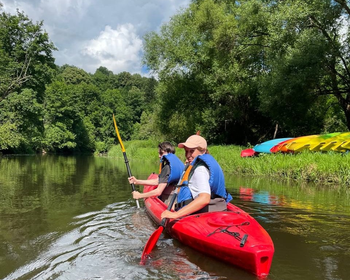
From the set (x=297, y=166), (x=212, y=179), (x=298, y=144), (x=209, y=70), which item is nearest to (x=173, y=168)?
(x=212, y=179)

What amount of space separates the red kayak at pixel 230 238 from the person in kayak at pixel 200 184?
181mm

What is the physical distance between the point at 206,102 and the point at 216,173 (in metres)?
16.2

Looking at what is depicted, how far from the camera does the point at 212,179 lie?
3.86m

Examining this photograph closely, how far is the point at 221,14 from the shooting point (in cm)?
1753

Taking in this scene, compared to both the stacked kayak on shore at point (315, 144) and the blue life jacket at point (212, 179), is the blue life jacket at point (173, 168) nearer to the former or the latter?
the blue life jacket at point (212, 179)

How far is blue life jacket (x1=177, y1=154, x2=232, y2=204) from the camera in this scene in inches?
150

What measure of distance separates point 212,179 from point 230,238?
2.48ft

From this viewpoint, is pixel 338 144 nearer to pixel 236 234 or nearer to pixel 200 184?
pixel 200 184

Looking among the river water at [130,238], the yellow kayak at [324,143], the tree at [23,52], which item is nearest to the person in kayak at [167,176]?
the river water at [130,238]

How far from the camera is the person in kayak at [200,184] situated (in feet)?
12.3

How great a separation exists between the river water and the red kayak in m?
0.12

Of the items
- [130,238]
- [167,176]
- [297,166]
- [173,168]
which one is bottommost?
[130,238]

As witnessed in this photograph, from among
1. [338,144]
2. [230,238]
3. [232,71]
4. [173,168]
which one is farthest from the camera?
[232,71]

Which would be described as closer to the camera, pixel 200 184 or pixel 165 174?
pixel 200 184
